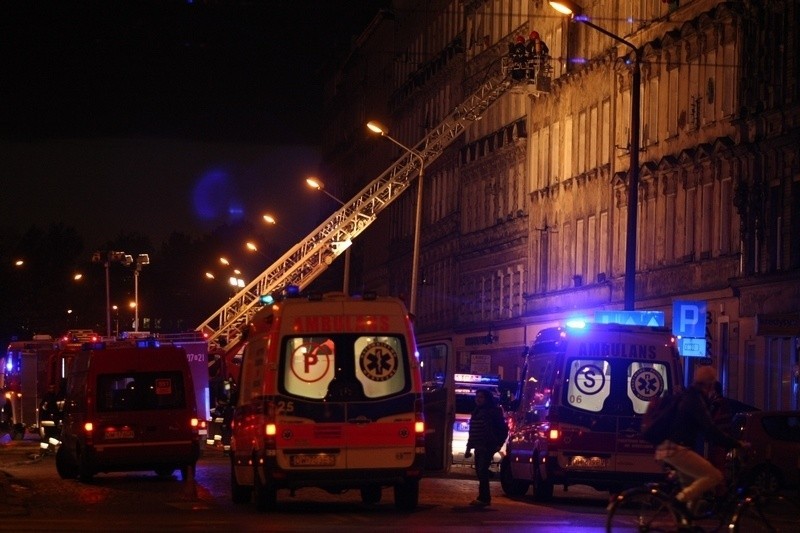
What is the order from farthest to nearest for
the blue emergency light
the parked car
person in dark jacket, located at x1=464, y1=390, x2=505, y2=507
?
1. the blue emergency light
2. the parked car
3. person in dark jacket, located at x1=464, y1=390, x2=505, y2=507

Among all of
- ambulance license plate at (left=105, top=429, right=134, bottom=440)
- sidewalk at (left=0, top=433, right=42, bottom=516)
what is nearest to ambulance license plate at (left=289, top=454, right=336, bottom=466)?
sidewalk at (left=0, top=433, right=42, bottom=516)

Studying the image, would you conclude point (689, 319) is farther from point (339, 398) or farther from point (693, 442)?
point (693, 442)

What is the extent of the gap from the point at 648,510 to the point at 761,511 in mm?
988

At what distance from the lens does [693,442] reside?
16359mm

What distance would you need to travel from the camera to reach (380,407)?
21.8m

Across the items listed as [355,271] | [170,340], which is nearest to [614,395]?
[170,340]

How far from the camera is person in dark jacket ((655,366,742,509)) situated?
51.3 ft

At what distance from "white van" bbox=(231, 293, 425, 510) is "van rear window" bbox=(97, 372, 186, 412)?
7.80 metres

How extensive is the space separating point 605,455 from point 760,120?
20846 mm

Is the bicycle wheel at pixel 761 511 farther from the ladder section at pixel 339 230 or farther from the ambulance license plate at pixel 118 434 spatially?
the ladder section at pixel 339 230

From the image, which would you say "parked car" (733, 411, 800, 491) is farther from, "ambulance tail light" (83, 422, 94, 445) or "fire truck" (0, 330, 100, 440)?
"fire truck" (0, 330, 100, 440)

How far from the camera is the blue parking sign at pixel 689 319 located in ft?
109

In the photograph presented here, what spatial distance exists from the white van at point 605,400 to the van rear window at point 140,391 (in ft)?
25.1

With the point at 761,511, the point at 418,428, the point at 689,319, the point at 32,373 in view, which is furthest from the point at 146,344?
the point at 32,373
